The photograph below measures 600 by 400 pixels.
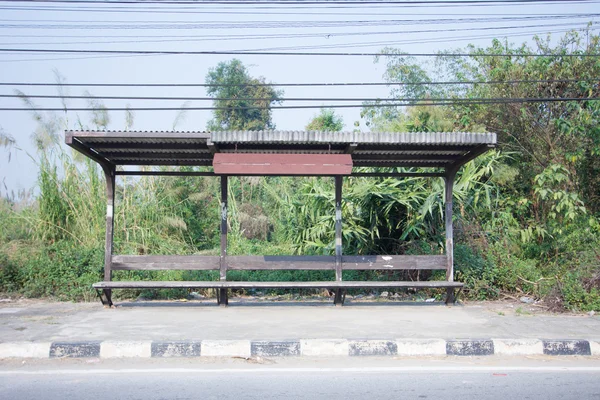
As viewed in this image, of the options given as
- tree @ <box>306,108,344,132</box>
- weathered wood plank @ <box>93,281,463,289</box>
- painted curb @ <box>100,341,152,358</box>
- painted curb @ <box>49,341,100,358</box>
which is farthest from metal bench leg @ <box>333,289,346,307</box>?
tree @ <box>306,108,344,132</box>

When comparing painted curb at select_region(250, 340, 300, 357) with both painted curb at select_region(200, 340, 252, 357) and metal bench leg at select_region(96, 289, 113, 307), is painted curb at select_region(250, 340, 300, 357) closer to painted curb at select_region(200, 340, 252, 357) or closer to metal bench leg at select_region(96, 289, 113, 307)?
painted curb at select_region(200, 340, 252, 357)

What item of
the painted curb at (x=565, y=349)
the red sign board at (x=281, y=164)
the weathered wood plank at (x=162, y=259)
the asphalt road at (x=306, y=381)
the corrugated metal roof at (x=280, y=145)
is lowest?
the asphalt road at (x=306, y=381)

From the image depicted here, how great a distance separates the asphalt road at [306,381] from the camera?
186 inches

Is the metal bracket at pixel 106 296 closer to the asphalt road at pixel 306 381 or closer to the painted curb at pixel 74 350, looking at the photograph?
the painted curb at pixel 74 350

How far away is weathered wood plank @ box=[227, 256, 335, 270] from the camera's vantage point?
8867 mm

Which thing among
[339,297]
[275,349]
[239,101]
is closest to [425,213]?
[339,297]

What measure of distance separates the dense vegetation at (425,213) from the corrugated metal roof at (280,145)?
146cm

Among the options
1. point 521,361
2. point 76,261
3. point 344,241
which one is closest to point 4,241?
point 76,261

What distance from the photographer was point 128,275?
1018cm

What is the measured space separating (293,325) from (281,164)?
2358 mm

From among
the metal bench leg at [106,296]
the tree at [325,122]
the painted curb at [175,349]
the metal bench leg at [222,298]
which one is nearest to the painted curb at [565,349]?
the painted curb at [175,349]

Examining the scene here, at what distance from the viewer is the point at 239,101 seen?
83.7 ft

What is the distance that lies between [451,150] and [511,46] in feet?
24.8

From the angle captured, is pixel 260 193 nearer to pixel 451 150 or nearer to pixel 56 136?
pixel 56 136
